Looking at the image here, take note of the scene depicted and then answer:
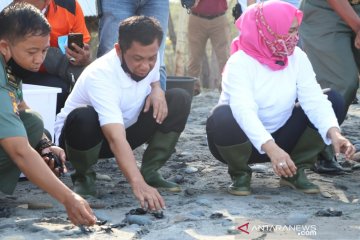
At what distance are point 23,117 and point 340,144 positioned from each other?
5.68 ft

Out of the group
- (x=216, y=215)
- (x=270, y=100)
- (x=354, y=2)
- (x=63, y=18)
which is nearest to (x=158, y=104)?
(x=270, y=100)

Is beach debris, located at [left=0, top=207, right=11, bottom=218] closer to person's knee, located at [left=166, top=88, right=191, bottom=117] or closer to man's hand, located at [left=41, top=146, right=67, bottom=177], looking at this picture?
man's hand, located at [left=41, top=146, right=67, bottom=177]

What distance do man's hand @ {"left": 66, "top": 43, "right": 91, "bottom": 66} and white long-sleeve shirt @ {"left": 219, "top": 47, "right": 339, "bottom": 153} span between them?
1.32 m

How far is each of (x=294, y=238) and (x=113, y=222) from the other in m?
0.91

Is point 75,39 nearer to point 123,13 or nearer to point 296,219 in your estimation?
point 123,13

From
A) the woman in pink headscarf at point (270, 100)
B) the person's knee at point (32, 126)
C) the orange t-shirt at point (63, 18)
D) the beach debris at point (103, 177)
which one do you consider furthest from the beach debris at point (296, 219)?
the orange t-shirt at point (63, 18)

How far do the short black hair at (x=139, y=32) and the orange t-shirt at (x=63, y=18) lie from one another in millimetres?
1253

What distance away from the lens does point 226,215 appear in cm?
421

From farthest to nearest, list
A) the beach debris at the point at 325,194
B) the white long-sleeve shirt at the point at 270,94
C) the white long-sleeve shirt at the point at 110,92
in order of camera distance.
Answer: the beach debris at the point at 325,194
the white long-sleeve shirt at the point at 270,94
the white long-sleeve shirt at the point at 110,92

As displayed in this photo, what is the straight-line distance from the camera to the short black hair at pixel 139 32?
14.6 ft

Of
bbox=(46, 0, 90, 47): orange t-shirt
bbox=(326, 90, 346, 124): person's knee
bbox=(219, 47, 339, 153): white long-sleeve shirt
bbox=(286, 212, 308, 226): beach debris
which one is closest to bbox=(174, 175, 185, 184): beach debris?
bbox=(219, 47, 339, 153): white long-sleeve shirt

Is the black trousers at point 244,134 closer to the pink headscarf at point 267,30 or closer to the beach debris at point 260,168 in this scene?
the pink headscarf at point 267,30

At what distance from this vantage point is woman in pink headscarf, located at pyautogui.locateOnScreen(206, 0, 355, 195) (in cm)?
463

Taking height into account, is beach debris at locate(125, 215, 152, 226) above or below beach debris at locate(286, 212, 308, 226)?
above
